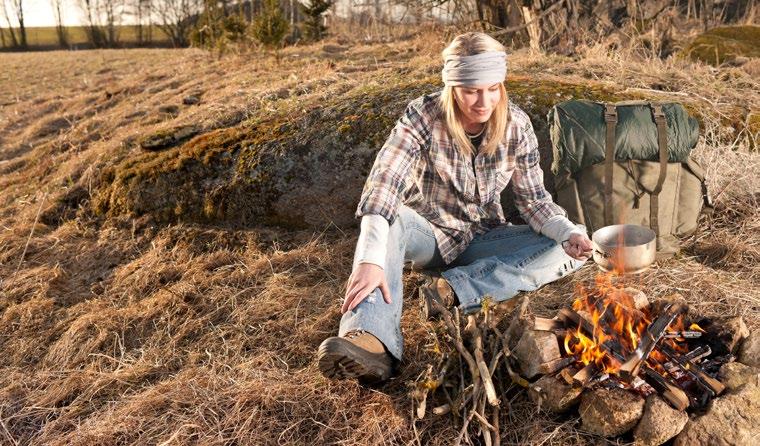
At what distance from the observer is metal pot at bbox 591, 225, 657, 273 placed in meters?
2.39

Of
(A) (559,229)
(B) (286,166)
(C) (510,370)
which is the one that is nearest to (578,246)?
(A) (559,229)

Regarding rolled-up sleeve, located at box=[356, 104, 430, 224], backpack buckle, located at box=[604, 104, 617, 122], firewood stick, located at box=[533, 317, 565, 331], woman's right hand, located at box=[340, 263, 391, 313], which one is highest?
backpack buckle, located at box=[604, 104, 617, 122]

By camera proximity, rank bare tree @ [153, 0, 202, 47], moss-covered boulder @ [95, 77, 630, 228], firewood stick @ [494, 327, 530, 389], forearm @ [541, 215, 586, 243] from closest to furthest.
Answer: firewood stick @ [494, 327, 530, 389] → forearm @ [541, 215, 586, 243] → moss-covered boulder @ [95, 77, 630, 228] → bare tree @ [153, 0, 202, 47]

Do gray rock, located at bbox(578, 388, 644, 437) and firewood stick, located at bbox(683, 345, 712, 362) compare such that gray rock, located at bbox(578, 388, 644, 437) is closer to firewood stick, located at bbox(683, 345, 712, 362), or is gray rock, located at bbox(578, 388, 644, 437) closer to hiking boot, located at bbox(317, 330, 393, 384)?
firewood stick, located at bbox(683, 345, 712, 362)

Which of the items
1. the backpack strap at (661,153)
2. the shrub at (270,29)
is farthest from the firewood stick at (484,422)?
the shrub at (270,29)

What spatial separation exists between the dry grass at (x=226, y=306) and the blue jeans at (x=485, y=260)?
0.54ft

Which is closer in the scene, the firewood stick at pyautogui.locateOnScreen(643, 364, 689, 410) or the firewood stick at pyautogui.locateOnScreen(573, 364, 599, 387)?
the firewood stick at pyautogui.locateOnScreen(643, 364, 689, 410)

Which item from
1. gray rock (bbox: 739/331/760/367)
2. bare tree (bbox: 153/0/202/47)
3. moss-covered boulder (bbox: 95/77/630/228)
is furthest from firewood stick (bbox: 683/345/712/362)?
bare tree (bbox: 153/0/202/47)

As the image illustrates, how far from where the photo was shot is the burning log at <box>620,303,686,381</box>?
205cm

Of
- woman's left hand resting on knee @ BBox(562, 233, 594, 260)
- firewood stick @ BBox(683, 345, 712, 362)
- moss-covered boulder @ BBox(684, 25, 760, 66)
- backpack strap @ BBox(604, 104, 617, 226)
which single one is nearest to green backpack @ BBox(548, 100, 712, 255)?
backpack strap @ BBox(604, 104, 617, 226)

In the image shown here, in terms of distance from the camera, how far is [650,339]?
2104 millimetres

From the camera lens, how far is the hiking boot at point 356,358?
7.18ft

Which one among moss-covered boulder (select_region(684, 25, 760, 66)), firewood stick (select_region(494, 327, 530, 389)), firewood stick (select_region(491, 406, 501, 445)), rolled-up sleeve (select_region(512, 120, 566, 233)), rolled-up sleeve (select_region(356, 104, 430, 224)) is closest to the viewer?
firewood stick (select_region(491, 406, 501, 445))

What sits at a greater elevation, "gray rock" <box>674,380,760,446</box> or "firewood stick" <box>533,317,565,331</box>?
"firewood stick" <box>533,317,565,331</box>
